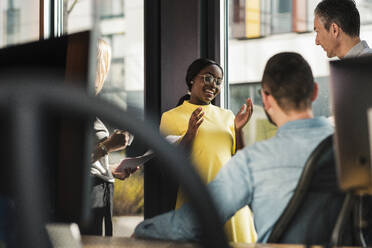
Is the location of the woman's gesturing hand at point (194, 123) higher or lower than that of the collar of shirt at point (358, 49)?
lower

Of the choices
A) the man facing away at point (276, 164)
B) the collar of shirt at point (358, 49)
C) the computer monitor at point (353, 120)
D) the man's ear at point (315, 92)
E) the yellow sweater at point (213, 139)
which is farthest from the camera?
the yellow sweater at point (213, 139)

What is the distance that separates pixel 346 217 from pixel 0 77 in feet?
2.77

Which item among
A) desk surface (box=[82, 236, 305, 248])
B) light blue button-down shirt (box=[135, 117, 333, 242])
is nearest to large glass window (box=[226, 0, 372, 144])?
light blue button-down shirt (box=[135, 117, 333, 242])

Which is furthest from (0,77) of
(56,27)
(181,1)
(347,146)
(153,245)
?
(56,27)

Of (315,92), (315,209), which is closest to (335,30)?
(315,92)

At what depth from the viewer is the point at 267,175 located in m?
1.13

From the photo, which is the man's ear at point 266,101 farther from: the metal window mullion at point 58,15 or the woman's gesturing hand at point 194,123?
the metal window mullion at point 58,15

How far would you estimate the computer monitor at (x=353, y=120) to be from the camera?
0.79 m

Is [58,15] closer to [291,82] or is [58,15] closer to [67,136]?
[291,82]

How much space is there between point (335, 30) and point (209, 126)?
0.67m

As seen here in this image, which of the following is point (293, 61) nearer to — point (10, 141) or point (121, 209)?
point (10, 141)

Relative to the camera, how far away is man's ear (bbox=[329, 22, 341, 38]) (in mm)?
1573

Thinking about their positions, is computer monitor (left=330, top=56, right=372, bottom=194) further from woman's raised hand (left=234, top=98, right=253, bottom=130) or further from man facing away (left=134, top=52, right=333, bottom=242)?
woman's raised hand (left=234, top=98, right=253, bottom=130)

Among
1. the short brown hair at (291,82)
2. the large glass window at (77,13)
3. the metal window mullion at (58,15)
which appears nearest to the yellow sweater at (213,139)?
the short brown hair at (291,82)
